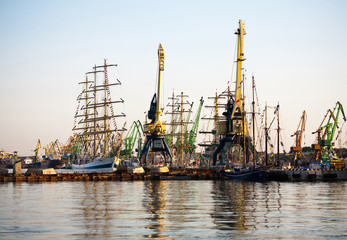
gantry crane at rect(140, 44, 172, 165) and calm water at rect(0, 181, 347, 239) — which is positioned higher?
gantry crane at rect(140, 44, 172, 165)

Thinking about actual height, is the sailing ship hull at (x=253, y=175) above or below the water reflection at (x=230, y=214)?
above

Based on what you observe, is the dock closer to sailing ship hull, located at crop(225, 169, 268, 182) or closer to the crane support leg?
sailing ship hull, located at crop(225, 169, 268, 182)

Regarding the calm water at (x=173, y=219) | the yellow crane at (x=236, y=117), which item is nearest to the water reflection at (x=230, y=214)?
the calm water at (x=173, y=219)

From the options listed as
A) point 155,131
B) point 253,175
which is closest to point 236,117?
point 155,131

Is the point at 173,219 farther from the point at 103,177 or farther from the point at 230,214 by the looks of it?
the point at 103,177

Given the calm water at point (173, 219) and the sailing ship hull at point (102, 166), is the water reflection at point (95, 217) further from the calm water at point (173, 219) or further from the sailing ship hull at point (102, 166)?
the sailing ship hull at point (102, 166)

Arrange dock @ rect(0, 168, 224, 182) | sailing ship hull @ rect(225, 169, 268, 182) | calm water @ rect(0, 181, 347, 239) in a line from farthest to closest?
dock @ rect(0, 168, 224, 182)
sailing ship hull @ rect(225, 169, 268, 182)
calm water @ rect(0, 181, 347, 239)

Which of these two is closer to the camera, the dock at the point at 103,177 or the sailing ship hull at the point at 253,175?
the sailing ship hull at the point at 253,175

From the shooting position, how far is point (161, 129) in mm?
150375

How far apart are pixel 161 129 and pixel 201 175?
3087cm

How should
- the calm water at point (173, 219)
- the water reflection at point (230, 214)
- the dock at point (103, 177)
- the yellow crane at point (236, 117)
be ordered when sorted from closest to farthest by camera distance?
the calm water at point (173, 219) → the water reflection at point (230, 214) → the dock at point (103, 177) → the yellow crane at point (236, 117)

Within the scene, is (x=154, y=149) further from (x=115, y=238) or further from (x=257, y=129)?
(x=115, y=238)

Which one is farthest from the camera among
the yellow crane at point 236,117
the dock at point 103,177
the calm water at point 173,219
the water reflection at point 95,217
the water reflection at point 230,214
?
the yellow crane at point 236,117

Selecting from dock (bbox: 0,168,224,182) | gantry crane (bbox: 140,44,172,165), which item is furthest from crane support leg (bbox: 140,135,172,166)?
dock (bbox: 0,168,224,182)
